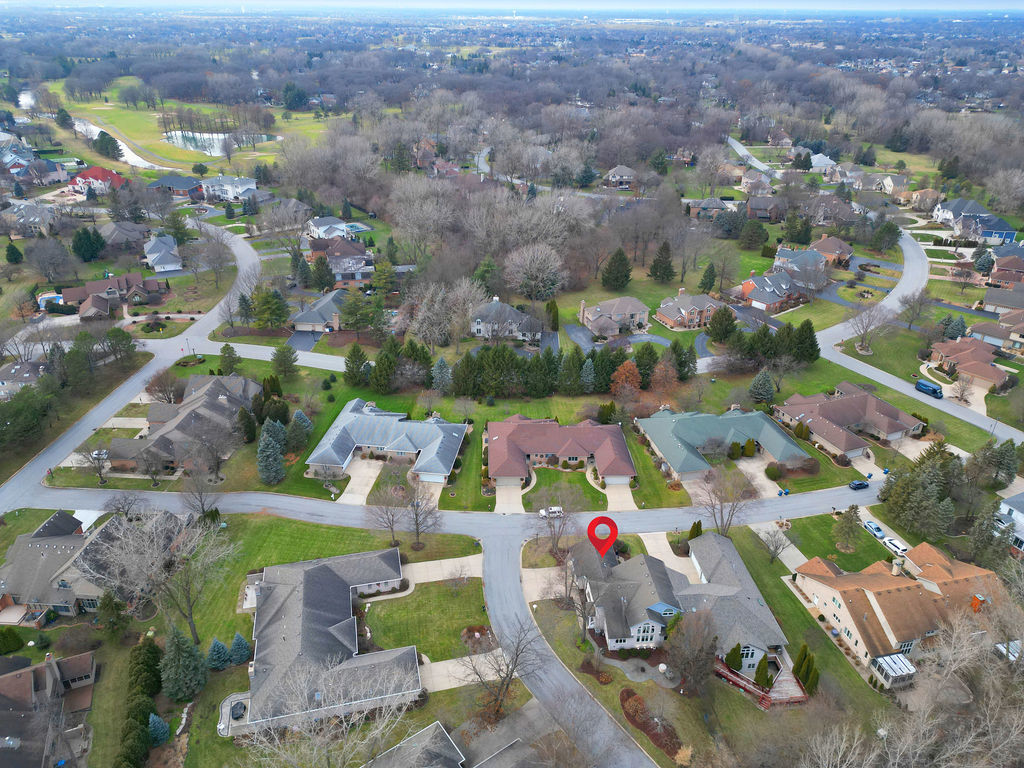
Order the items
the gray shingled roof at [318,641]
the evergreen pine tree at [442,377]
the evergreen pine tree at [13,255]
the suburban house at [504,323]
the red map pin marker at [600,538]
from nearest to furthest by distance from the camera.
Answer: the gray shingled roof at [318,641], the red map pin marker at [600,538], the evergreen pine tree at [442,377], the suburban house at [504,323], the evergreen pine tree at [13,255]

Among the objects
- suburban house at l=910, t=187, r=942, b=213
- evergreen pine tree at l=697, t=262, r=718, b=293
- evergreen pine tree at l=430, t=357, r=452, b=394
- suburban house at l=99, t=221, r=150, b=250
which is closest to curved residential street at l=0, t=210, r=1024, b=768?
evergreen pine tree at l=430, t=357, r=452, b=394

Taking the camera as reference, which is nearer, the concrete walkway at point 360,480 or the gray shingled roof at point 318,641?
the gray shingled roof at point 318,641

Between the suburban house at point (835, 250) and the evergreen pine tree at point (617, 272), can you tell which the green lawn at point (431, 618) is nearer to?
the evergreen pine tree at point (617, 272)

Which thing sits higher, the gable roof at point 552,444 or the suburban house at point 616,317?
the gable roof at point 552,444

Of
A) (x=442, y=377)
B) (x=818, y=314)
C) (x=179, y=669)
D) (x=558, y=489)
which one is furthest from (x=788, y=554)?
(x=818, y=314)

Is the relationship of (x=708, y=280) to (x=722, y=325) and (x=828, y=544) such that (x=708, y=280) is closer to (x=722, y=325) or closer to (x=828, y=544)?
(x=722, y=325)

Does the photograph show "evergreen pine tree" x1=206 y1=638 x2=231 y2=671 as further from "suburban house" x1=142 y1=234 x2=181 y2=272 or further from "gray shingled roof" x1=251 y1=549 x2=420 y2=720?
"suburban house" x1=142 y1=234 x2=181 y2=272

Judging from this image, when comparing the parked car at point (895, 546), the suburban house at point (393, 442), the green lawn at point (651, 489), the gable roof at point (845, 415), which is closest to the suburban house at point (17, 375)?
the suburban house at point (393, 442)
